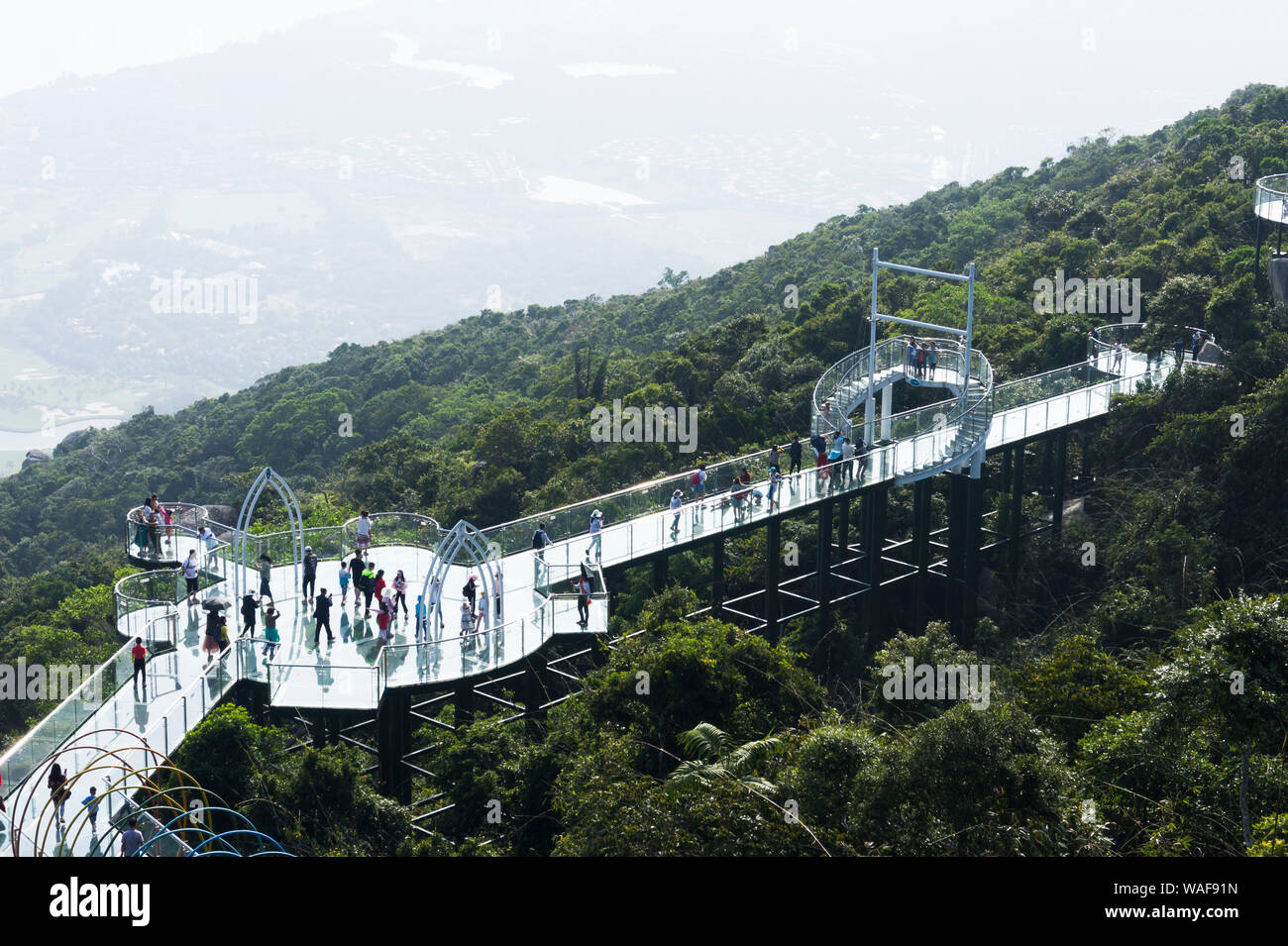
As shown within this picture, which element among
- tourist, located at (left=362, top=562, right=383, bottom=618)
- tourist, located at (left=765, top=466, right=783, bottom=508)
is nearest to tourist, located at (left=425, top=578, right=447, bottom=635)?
tourist, located at (left=362, top=562, right=383, bottom=618)

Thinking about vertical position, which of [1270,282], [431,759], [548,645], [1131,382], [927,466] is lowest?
[431,759]

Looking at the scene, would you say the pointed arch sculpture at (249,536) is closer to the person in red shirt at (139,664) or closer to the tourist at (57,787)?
the person in red shirt at (139,664)

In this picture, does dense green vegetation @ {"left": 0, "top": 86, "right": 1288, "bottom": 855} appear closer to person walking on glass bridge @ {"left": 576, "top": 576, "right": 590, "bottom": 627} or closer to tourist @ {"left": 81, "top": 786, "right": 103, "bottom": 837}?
person walking on glass bridge @ {"left": 576, "top": 576, "right": 590, "bottom": 627}

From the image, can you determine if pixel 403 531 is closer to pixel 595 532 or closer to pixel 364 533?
pixel 364 533

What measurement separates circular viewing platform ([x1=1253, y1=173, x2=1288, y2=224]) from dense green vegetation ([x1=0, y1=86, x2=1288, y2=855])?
210cm

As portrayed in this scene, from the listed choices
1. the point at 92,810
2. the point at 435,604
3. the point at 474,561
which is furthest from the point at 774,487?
the point at 92,810

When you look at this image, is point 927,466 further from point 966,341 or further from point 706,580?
point 706,580

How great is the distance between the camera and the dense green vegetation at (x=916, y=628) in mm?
19312

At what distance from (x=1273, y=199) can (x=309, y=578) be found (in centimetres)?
3412

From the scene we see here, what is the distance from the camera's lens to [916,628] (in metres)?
37.9

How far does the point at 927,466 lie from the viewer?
3609 centimetres

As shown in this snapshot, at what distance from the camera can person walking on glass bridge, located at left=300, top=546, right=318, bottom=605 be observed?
2834cm
